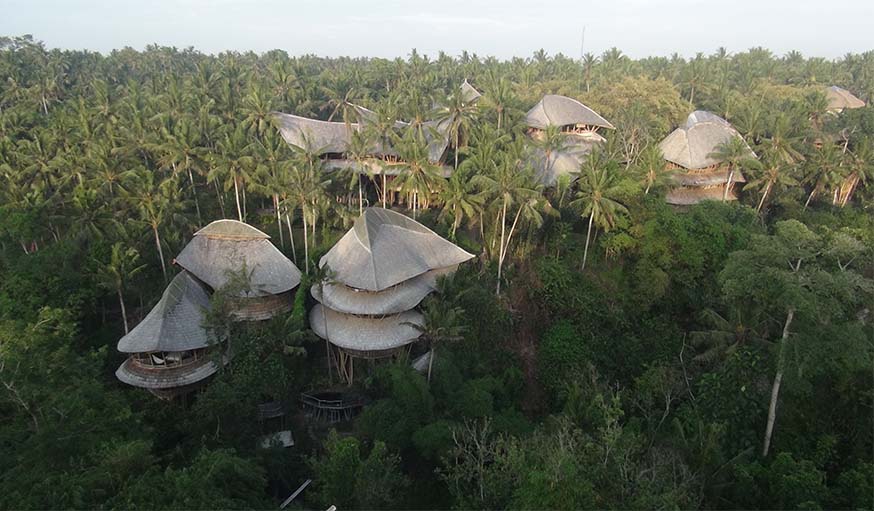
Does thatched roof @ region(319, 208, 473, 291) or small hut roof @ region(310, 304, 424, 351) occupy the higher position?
thatched roof @ region(319, 208, 473, 291)

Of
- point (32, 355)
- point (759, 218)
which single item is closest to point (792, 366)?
point (759, 218)

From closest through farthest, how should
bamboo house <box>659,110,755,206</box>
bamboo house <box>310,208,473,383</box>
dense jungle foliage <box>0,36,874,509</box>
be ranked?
dense jungle foliage <box>0,36,874,509</box> → bamboo house <box>310,208,473,383</box> → bamboo house <box>659,110,755,206</box>

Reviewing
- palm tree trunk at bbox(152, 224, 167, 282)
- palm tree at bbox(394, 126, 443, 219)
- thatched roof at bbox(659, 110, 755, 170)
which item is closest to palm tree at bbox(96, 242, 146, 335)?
palm tree trunk at bbox(152, 224, 167, 282)

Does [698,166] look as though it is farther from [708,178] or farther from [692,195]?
[692,195]

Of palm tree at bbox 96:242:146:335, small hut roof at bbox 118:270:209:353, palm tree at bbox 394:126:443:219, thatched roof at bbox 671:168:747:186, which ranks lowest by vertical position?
small hut roof at bbox 118:270:209:353

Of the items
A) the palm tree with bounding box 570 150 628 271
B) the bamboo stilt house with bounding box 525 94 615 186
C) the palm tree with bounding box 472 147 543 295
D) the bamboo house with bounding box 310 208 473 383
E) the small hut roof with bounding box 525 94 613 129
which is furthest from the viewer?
the small hut roof with bounding box 525 94 613 129

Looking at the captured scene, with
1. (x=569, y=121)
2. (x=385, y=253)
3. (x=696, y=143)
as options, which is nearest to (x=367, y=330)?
(x=385, y=253)

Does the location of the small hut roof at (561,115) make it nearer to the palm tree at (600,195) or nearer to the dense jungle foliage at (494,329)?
the dense jungle foliage at (494,329)

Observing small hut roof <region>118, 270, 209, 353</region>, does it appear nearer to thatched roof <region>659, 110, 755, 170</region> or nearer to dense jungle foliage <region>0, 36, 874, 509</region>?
dense jungle foliage <region>0, 36, 874, 509</region>
